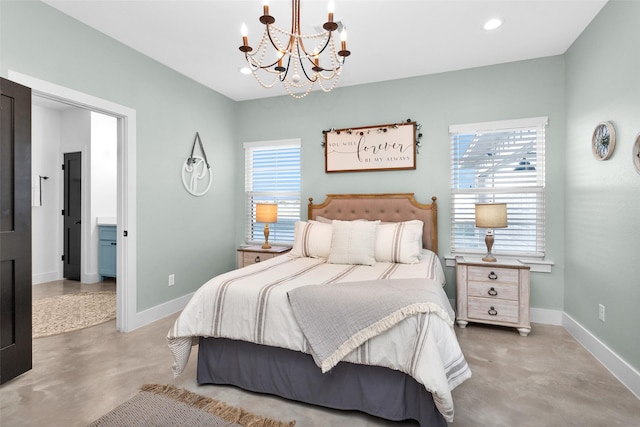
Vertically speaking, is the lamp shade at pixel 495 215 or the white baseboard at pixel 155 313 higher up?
the lamp shade at pixel 495 215

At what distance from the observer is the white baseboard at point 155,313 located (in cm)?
315

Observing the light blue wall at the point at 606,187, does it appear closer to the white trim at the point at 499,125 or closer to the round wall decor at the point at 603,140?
the round wall decor at the point at 603,140

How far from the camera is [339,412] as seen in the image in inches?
74.0

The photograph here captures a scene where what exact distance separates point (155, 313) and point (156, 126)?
1958mm

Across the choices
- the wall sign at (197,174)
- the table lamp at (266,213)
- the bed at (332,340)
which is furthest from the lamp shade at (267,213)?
the bed at (332,340)

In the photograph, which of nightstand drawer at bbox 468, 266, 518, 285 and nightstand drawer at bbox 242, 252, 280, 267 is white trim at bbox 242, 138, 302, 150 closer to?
nightstand drawer at bbox 242, 252, 280, 267

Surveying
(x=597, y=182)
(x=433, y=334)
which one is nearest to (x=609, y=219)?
(x=597, y=182)

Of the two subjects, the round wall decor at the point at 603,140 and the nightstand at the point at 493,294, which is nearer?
the round wall decor at the point at 603,140

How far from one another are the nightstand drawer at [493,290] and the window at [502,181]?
530 millimetres

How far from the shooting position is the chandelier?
5.85 ft

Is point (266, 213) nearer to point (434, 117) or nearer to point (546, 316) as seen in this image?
point (434, 117)

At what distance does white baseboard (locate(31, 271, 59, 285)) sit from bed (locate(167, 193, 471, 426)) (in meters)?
4.46

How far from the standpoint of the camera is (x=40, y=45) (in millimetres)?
2404

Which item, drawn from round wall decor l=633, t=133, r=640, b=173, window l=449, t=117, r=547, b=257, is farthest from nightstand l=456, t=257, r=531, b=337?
round wall decor l=633, t=133, r=640, b=173
